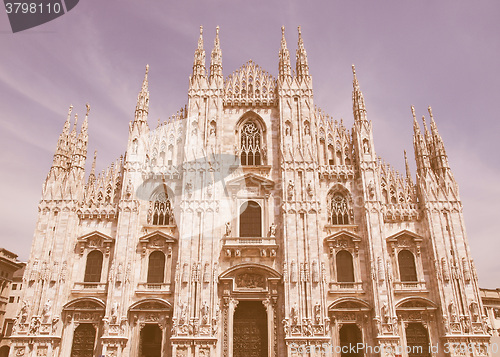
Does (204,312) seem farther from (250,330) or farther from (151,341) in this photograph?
(151,341)

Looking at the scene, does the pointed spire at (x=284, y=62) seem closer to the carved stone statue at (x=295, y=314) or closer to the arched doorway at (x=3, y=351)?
the carved stone statue at (x=295, y=314)

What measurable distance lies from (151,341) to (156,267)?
15.3ft

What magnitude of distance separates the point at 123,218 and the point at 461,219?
22.7 meters

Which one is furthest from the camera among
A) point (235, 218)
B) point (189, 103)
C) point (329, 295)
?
point (189, 103)

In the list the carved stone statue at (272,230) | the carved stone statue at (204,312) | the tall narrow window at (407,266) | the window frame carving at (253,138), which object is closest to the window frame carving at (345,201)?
the carved stone statue at (272,230)

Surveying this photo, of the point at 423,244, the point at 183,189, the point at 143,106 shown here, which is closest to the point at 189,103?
the point at 143,106

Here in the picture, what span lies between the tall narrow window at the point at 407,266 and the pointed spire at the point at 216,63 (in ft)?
60.0

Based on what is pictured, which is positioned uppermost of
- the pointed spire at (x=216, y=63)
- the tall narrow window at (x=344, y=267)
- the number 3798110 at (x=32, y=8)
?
the pointed spire at (x=216, y=63)

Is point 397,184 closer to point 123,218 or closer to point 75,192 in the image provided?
point 123,218

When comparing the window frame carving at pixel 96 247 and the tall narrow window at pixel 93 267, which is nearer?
the tall narrow window at pixel 93 267

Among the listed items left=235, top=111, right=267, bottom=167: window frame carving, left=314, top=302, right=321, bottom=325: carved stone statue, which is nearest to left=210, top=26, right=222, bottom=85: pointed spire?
left=235, top=111, right=267, bottom=167: window frame carving

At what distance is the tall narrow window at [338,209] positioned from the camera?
30.7 metres

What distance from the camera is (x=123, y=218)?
29781 mm

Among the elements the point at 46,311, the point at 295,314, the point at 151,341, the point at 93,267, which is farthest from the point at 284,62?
the point at 46,311
